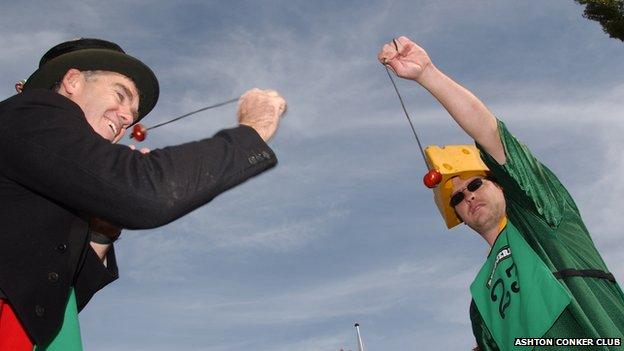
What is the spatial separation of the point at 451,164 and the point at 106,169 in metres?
3.33

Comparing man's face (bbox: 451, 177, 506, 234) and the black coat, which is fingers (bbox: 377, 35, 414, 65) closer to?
man's face (bbox: 451, 177, 506, 234)

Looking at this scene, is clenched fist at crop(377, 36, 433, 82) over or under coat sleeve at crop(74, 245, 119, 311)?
over

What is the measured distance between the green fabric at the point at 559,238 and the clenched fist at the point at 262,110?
199 cm

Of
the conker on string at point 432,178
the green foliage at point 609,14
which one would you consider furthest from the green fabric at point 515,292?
the green foliage at point 609,14

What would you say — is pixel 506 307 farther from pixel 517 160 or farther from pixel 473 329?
Answer: pixel 517 160

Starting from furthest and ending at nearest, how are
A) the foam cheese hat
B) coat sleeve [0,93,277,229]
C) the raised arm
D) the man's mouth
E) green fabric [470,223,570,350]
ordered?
the foam cheese hat < the man's mouth < the raised arm < green fabric [470,223,570,350] < coat sleeve [0,93,277,229]

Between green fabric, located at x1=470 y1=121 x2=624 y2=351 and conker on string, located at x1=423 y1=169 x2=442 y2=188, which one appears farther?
conker on string, located at x1=423 y1=169 x2=442 y2=188

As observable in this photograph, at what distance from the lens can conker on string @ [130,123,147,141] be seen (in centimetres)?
329

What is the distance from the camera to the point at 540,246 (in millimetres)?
3984

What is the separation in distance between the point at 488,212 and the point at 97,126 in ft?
9.60

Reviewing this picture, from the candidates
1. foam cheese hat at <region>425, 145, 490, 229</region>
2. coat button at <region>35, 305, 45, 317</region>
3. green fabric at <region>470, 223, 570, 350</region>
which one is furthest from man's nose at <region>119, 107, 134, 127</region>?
foam cheese hat at <region>425, 145, 490, 229</region>

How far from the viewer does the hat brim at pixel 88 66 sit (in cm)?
269

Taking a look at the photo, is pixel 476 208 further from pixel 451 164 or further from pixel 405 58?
pixel 405 58

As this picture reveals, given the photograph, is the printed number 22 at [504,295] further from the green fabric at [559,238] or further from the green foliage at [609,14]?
the green foliage at [609,14]
